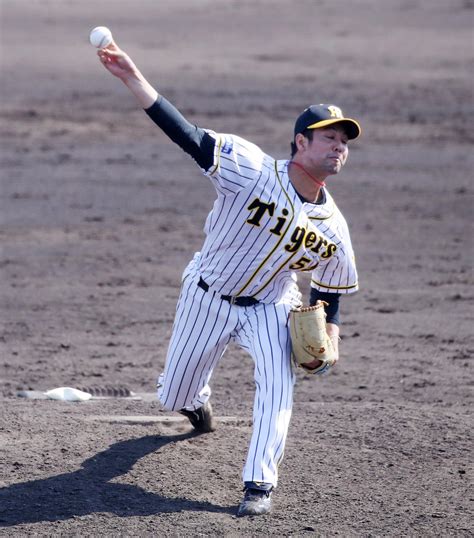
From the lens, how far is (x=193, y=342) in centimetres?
499

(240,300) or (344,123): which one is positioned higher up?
(344,123)

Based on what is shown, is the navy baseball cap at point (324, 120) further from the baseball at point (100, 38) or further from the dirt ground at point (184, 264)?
the dirt ground at point (184, 264)

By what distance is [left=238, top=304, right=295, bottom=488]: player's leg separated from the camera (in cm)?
462

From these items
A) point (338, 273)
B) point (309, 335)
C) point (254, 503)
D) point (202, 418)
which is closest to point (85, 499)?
point (254, 503)

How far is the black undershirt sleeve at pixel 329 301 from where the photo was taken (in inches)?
201

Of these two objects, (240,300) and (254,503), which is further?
(240,300)

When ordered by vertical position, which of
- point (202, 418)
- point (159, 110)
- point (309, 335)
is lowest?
point (202, 418)

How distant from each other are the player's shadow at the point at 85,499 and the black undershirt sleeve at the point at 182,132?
147 cm

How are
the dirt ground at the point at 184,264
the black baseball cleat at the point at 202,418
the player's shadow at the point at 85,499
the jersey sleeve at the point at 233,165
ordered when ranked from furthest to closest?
the black baseball cleat at the point at 202,418 → the dirt ground at the point at 184,264 → the player's shadow at the point at 85,499 → the jersey sleeve at the point at 233,165

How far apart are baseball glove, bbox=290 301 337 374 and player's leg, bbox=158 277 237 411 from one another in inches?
12.5

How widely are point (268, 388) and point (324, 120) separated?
1.18 m

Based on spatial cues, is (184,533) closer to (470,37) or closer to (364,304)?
(364,304)

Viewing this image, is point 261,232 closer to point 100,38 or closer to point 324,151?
point 324,151

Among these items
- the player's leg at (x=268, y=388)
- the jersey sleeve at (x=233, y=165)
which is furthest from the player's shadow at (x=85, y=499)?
the jersey sleeve at (x=233, y=165)
